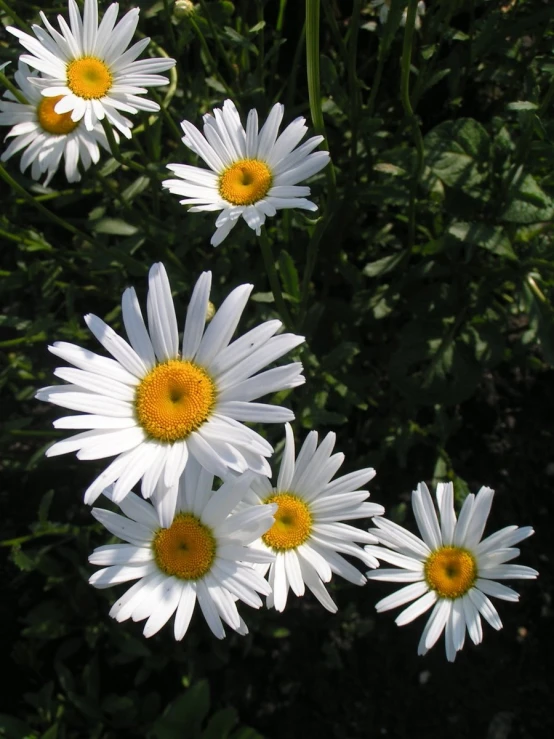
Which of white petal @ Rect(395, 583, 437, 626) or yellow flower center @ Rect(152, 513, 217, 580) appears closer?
yellow flower center @ Rect(152, 513, 217, 580)

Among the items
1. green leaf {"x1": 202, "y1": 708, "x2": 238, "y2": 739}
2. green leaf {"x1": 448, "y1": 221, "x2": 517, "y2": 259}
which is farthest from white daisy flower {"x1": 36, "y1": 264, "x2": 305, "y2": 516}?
green leaf {"x1": 202, "y1": 708, "x2": 238, "y2": 739}

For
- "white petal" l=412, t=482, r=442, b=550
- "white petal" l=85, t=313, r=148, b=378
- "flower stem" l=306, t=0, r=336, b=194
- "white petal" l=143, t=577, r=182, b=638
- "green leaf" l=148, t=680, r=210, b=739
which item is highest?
"flower stem" l=306, t=0, r=336, b=194

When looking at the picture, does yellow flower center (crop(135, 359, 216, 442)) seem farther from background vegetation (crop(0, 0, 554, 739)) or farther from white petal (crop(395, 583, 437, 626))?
white petal (crop(395, 583, 437, 626))

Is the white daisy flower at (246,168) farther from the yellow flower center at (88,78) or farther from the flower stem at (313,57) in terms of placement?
the yellow flower center at (88,78)

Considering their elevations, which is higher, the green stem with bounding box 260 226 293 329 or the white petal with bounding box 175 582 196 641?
the green stem with bounding box 260 226 293 329

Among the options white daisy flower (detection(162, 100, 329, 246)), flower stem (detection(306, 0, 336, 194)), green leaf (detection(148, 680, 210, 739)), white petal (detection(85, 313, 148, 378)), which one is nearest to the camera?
flower stem (detection(306, 0, 336, 194))

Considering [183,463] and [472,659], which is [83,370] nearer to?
[183,463]

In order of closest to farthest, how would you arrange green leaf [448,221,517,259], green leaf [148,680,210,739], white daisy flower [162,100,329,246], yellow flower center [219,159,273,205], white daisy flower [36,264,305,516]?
white daisy flower [36,264,305,516] → white daisy flower [162,100,329,246] → yellow flower center [219,159,273,205] → green leaf [448,221,517,259] → green leaf [148,680,210,739]

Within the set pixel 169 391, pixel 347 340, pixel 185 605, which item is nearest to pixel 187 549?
A: pixel 185 605
